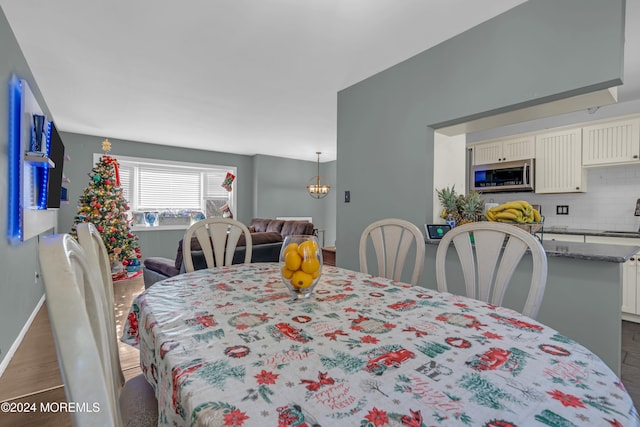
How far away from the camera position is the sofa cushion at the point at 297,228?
5.26 m

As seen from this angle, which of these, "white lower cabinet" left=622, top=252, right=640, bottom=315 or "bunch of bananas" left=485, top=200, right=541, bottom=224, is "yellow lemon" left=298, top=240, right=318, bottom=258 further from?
"white lower cabinet" left=622, top=252, right=640, bottom=315

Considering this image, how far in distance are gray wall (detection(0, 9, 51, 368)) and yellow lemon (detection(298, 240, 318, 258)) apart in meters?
2.28

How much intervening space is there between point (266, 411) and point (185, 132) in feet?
17.5

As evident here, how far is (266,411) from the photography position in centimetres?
50

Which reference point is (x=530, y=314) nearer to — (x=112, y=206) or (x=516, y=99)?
(x=516, y=99)

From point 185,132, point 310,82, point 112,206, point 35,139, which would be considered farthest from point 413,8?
point 112,206

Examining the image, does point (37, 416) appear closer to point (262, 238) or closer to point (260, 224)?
point (262, 238)

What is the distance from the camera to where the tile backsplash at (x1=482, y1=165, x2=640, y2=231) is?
11.0ft

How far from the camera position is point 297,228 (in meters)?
5.43

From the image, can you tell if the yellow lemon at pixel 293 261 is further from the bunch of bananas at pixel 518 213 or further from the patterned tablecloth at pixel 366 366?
the bunch of bananas at pixel 518 213

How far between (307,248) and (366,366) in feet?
1.79

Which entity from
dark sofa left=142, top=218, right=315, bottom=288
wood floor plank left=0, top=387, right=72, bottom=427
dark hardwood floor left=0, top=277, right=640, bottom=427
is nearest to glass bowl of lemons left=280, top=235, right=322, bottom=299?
wood floor plank left=0, top=387, right=72, bottom=427

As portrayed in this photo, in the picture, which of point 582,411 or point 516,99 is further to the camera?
point 516,99

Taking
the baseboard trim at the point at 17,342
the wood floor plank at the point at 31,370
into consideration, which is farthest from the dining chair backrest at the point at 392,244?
the baseboard trim at the point at 17,342
